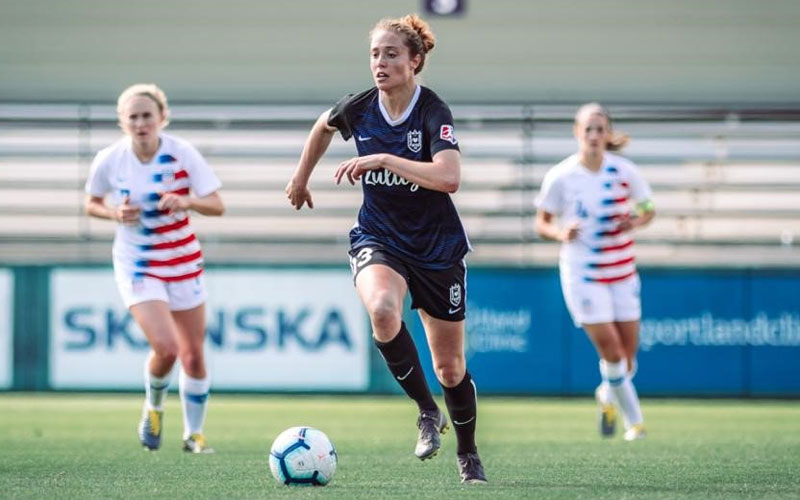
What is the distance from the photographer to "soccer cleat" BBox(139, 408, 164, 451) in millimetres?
9281

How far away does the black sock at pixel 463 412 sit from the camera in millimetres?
7211

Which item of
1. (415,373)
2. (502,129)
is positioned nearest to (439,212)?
(415,373)

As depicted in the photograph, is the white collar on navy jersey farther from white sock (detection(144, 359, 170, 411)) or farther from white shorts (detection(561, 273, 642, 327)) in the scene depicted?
white shorts (detection(561, 273, 642, 327))

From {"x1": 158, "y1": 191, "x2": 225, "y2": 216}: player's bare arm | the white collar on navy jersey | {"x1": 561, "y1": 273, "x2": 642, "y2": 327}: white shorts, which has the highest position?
the white collar on navy jersey

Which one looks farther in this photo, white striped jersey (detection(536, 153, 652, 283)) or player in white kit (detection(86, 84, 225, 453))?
white striped jersey (detection(536, 153, 652, 283))

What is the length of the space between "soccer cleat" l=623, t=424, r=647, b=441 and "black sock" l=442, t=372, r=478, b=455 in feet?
11.5

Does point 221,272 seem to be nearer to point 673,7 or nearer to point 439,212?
point 673,7

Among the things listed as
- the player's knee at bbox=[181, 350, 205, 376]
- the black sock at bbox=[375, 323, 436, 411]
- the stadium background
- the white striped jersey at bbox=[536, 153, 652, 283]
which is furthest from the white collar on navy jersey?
the stadium background

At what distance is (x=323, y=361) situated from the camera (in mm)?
14914

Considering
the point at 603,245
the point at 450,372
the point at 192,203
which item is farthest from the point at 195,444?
the point at 603,245

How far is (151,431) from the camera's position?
929 cm

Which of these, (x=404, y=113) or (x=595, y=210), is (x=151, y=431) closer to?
(x=404, y=113)

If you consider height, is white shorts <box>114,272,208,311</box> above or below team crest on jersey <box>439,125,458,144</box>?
below

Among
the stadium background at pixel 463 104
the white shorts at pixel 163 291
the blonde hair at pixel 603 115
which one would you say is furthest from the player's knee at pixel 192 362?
the stadium background at pixel 463 104
